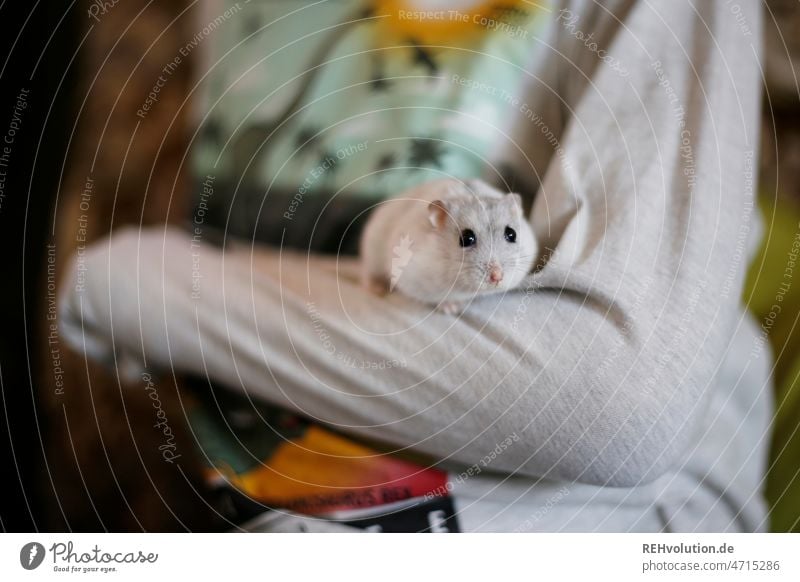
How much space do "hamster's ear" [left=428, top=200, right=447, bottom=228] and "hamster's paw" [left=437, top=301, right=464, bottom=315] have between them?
58 millimetres

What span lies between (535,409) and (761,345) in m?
0.25

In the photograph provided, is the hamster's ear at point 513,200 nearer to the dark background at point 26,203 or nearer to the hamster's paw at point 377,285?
the hamster's paw at point 377,285

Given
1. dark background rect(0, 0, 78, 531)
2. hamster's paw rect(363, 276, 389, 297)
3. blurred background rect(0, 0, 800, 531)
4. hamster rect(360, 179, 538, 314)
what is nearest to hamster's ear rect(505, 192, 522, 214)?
hamster rect(360, 179, 538, 314)

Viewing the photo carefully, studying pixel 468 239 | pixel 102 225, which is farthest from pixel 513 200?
pixel 102 225

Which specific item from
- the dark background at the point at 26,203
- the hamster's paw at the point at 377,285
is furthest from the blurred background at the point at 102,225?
the hamster's paw at the point at 377,285

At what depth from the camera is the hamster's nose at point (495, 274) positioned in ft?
1.31

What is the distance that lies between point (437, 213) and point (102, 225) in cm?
28

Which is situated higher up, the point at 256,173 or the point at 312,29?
the point at 312,29

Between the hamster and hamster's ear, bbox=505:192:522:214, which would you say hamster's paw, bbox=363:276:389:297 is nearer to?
the hamster

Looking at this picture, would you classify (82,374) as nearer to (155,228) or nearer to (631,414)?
(155,228)

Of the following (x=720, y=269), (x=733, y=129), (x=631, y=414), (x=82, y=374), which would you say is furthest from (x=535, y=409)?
(x=82, y=374)

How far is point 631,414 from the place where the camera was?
39cm

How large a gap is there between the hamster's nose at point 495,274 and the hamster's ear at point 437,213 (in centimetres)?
5

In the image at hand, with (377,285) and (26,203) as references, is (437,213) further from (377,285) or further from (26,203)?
(26,203)
